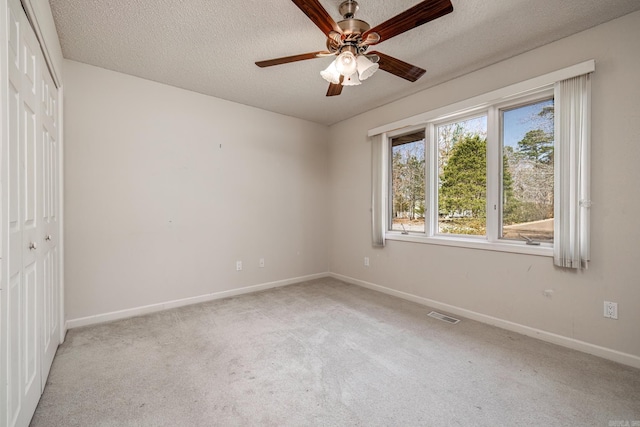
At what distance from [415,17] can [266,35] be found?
126 centimetres

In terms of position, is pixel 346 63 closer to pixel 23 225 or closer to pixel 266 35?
pixel 266 35

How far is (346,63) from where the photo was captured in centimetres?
181

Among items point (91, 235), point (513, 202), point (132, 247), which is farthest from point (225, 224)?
point (513, 202)

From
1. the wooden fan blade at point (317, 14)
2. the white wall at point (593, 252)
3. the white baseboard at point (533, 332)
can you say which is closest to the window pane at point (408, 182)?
the white wall at point (593, 252)

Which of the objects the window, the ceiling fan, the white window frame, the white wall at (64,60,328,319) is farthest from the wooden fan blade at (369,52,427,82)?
the white wall at (64,60,328,319)

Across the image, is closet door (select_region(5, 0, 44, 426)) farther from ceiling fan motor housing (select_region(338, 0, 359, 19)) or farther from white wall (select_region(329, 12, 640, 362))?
white wall (select_region(329, 12, 640, 362))

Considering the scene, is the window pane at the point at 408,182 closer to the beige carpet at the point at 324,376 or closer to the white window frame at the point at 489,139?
the white window frame at the point at 489,139

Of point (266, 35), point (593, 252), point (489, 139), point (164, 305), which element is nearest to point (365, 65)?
point (266, 35)

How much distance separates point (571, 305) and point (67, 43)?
477 centimetres

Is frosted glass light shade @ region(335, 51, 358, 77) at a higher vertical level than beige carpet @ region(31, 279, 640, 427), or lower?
higher

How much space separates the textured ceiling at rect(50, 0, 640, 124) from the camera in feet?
6.52

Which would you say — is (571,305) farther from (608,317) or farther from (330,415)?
(330,415)

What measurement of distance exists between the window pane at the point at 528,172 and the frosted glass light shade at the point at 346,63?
1885 millimetres

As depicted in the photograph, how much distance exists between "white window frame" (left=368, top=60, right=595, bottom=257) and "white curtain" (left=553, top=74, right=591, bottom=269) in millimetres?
119
